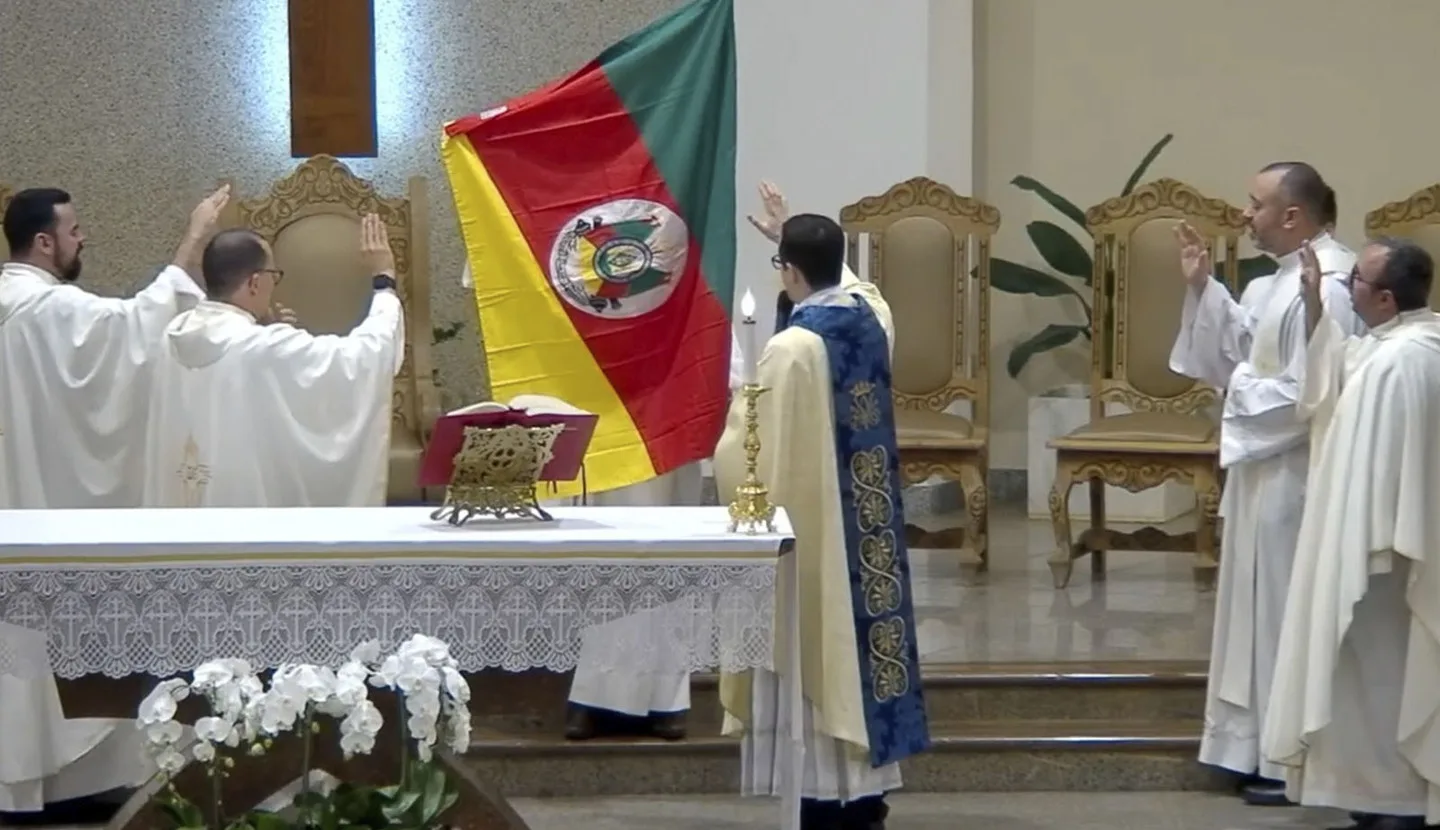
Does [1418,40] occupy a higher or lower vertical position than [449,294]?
higher

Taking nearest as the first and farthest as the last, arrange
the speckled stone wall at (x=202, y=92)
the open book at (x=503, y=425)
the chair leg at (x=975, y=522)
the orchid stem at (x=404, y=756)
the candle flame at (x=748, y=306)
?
the orchid stem at (x=404, y=756) → the candle flame at (x=748, y=306) → the open book at (x=503, y=425) → the chair leg at (x=975, y=522) → the speckled stone wall at (x=202, y=92)

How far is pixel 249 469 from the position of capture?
551cm

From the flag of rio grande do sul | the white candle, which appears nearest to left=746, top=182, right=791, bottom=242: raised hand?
the flag of rio grande do sul

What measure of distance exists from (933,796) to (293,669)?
2769mm

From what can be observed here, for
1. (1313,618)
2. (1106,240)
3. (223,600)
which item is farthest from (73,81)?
(1313,618)

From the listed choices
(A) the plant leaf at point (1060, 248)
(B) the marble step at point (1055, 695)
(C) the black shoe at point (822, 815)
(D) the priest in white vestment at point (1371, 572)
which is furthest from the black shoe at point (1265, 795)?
(A) the plant leaf at point (1060, 248)

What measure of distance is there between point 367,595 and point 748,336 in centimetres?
97

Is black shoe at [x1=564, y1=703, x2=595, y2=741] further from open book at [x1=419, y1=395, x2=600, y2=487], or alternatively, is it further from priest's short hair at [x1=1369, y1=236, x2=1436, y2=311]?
priest's short hair at [x1=1369, y1=236, x2=1436, y2=311]

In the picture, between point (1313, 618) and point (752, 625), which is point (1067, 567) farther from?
point (752, 625)

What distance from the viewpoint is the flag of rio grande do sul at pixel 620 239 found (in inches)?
227

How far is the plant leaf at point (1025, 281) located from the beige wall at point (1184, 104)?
395 millimetres

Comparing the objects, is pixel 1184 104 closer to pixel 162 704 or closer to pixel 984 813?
pixel 984 813

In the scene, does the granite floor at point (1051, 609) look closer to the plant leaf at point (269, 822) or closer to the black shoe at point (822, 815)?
the black shoe at point (822, 815)

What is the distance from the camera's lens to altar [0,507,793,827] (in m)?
4.36
